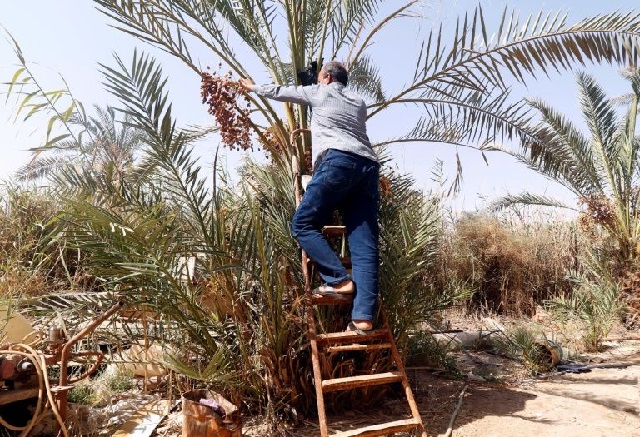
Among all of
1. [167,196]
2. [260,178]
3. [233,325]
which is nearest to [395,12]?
[260,178]

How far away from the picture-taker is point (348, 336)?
10.6ft

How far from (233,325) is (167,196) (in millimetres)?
1052

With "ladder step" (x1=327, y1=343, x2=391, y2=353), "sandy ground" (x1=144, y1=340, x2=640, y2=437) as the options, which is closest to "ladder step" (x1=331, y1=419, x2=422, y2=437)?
"sandy ground" (x1=144, y1=340, x2=640, y2=437)

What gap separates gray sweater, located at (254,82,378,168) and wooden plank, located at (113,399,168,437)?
6.96 feet

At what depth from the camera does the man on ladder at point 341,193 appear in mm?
3217

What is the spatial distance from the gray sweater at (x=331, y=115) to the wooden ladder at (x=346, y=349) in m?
0.36

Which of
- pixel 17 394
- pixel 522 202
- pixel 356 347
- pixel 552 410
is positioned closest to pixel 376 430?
pixel 356 347

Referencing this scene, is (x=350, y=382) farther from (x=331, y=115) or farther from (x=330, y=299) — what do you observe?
(x=331, y=115)

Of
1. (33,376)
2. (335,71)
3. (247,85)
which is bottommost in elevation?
(33,376)

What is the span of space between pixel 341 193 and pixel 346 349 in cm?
102

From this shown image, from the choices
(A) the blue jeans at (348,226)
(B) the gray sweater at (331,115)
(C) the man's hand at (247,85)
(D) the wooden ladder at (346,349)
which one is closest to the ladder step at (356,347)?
(D) the wooden ladder at (346,349)

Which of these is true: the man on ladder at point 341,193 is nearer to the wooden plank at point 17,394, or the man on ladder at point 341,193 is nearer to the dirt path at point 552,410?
the dirt path at point 552,410

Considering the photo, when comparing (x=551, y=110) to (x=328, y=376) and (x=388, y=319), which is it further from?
(x=328, y=376)

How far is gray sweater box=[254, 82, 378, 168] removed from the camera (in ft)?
11.2
